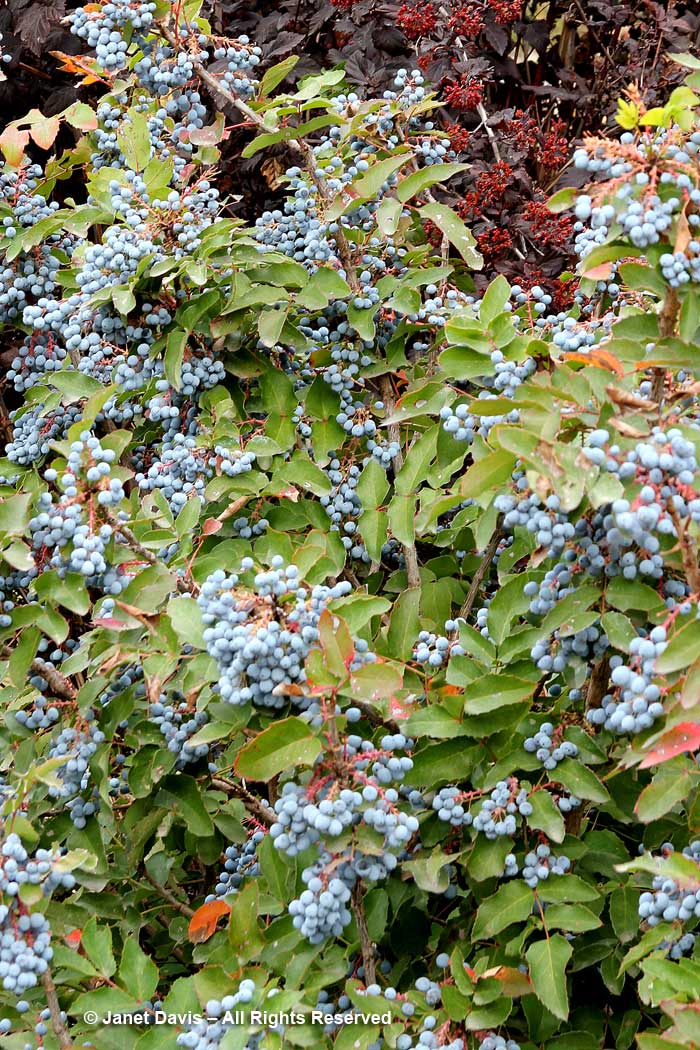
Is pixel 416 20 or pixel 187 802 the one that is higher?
pixel 416 20

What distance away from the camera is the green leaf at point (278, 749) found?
158 cm

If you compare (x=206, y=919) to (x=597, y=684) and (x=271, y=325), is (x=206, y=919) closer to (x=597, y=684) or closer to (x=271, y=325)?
(x=597, y=684)

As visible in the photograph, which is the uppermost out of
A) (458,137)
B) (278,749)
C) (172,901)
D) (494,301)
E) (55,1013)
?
(494,301)

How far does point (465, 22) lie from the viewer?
3514 millimetres

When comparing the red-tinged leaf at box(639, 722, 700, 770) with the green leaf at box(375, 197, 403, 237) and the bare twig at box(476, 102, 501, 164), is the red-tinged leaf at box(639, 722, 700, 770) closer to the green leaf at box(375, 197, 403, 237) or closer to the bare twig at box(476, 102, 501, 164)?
the green leaf at box(375, 197, 403, 237)

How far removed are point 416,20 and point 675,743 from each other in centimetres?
267

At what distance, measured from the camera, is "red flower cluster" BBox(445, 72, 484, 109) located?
332 cm

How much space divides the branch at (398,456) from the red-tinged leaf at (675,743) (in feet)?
2.91

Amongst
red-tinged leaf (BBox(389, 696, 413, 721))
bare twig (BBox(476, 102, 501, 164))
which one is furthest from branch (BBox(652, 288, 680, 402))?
bare twig (BBox(476, 102, 501, 164))

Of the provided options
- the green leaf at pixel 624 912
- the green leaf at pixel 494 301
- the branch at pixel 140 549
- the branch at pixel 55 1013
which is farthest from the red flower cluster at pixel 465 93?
the branch at pixel 55 1013

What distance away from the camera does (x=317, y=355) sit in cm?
249

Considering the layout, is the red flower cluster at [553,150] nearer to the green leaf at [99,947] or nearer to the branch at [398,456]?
the branch at [398,456]

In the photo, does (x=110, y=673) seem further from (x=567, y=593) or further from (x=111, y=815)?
(x=567, y=593)

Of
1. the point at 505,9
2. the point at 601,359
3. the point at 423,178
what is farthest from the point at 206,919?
the point at 505,9
